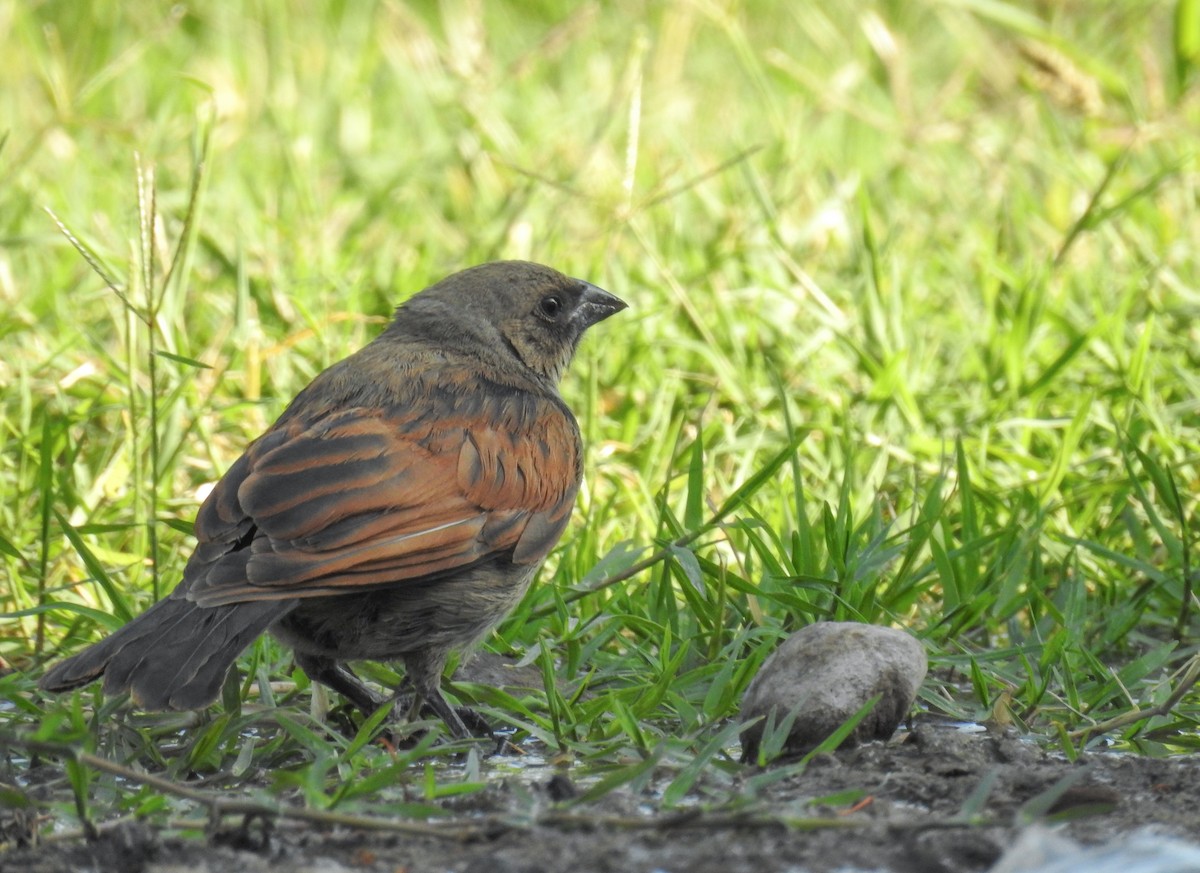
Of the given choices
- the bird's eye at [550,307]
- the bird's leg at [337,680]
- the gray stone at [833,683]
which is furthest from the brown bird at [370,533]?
the gray stone at [833,683]

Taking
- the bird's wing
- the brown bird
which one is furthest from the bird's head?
the bird's wing

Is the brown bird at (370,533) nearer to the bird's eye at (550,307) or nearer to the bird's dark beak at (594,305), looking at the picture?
the bird's eye at (550,307)

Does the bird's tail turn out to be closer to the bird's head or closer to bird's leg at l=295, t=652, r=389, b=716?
bird's leg at l=295, t=652, r=389, b=716

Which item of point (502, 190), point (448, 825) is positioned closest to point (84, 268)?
point (502, 190)

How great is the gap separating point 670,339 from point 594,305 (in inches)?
31.5

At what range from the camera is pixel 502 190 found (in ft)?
24.5

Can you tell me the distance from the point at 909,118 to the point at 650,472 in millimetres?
3354

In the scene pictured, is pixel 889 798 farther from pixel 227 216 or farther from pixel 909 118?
pixel 909 118

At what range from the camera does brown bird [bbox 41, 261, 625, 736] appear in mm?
3451

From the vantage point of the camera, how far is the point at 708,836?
9.06ft

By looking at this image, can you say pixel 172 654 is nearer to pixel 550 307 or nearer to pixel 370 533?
pixel 370 533

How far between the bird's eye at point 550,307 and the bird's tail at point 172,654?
1.67 meters

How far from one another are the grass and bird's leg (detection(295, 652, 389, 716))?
0.11 meters

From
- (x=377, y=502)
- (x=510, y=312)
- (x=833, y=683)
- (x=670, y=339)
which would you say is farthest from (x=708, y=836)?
(x=670, y=339)
